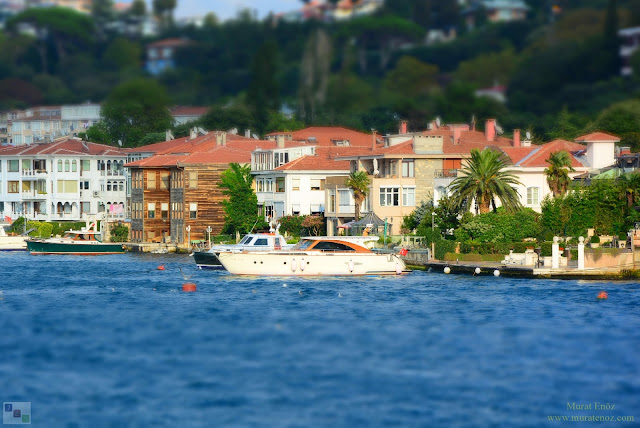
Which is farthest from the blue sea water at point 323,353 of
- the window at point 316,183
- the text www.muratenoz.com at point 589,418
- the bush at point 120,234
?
the bush at point 120,234

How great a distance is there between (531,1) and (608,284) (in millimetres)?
27428

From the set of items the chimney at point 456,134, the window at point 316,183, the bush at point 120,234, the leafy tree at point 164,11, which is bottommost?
the bush at point 120,234

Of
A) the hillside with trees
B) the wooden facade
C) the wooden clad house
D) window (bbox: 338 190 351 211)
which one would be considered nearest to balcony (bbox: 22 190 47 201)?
the wooden clad house

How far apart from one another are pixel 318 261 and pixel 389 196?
25487mm

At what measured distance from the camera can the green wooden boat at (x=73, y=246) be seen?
107062 millimetres

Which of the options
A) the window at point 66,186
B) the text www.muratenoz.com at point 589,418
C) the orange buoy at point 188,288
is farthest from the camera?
the window at point 66,186

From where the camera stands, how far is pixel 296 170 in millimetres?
101750

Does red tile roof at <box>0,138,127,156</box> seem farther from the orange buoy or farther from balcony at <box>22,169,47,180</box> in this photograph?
the orange buoy

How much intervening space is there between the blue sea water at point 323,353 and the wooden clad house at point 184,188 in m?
49.7

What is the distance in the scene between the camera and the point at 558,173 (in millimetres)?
80188

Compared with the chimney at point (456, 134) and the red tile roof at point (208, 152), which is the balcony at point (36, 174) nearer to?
the red tile roof at point (208, 152)

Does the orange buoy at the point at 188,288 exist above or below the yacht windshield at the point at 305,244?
below

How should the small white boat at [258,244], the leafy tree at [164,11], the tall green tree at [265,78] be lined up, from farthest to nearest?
1. the small white boat at [258,244]
2. the tall green tree at [265,78]
3. the leafy tree at [164,11]

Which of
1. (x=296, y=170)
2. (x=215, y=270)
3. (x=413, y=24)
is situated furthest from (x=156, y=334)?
(x=296, y=170)
